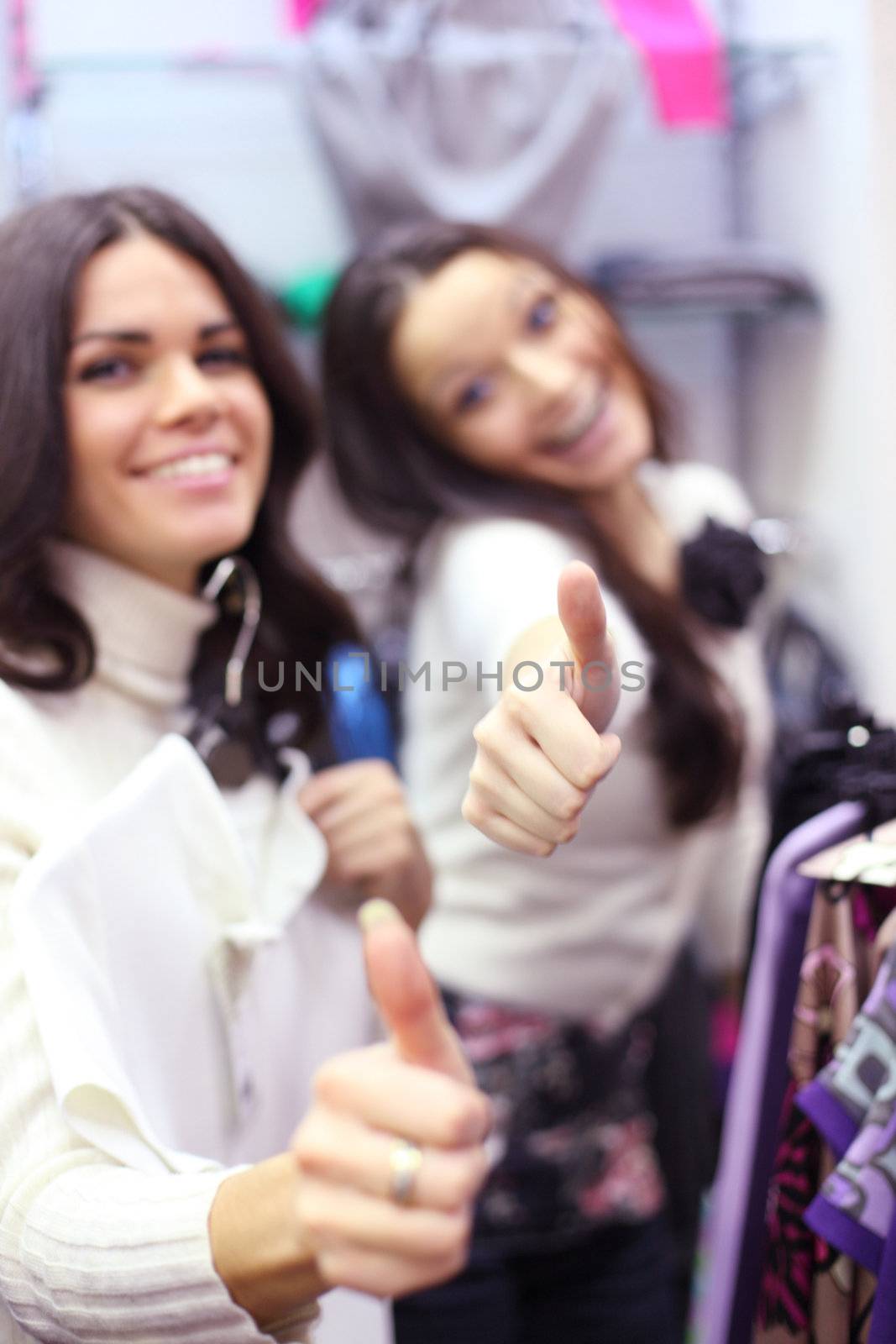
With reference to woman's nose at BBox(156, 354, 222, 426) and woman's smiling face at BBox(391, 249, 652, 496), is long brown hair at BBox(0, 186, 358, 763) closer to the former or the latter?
woman's nose at BBox(156, 354, 222, 426)

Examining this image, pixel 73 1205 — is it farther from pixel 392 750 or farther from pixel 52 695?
pixel 392 750

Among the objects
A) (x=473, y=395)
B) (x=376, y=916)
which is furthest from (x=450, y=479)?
(x=376, y=916)

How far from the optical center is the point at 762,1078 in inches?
26.0

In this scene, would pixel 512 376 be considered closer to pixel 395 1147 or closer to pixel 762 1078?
pixel 762 1078

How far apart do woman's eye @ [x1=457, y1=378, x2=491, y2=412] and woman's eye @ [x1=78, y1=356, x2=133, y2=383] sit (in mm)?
398

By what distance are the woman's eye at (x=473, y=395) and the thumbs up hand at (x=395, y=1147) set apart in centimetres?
69

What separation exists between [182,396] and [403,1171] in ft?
1.46

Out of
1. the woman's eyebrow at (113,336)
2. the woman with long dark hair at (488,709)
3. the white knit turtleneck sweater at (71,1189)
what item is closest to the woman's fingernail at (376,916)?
the white knit turtleneck sweater at (71,1189)

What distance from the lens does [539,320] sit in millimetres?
1011

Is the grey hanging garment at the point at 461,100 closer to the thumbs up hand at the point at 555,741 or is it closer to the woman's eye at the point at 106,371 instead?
the woman's eye at the point at 106,371

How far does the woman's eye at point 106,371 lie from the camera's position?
2.15ft

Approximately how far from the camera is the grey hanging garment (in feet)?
4.01

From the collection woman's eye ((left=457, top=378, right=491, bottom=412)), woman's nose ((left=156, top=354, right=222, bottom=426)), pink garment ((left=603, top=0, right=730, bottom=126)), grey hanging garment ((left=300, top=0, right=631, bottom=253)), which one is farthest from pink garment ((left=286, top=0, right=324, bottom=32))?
woman's nose ((left=156, top=354, right=222, bottom=426))

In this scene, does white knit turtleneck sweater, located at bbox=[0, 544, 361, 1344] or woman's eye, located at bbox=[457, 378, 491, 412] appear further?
woman's eye, located at bbox=[457, 378, 491, 412]
